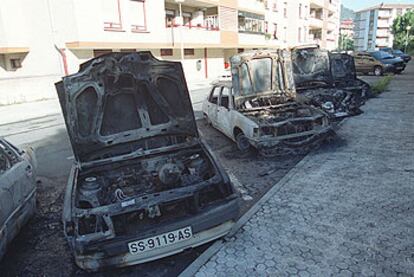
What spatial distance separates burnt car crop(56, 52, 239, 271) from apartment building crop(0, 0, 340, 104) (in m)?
14.7

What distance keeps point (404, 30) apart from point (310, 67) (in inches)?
2412

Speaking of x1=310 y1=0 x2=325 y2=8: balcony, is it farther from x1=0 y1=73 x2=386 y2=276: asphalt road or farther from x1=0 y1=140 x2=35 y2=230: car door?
x1=0 y1=140 x2=35 y2=230: car door

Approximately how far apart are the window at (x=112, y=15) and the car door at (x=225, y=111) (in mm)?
12749

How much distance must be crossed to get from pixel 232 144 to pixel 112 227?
4874 millimetres

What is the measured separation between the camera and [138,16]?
19.8 meters

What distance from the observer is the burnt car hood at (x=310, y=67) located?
10.7m

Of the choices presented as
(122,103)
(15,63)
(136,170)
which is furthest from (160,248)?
(15,63)

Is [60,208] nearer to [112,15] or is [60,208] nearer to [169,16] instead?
[112,15]

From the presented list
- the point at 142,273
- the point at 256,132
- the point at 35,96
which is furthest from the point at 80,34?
the point at 142,273

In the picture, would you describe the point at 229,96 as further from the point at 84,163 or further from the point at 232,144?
the point at 84,163

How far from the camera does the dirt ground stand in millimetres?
3352

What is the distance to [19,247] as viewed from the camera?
383 centimetres

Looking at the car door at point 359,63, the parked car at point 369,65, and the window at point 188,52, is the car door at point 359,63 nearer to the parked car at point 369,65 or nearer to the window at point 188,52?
the parked car at point 369,65

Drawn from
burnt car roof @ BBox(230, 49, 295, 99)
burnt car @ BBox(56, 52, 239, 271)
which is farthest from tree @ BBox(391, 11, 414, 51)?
burnt car @ BBox(56, 52, 239, 271)
